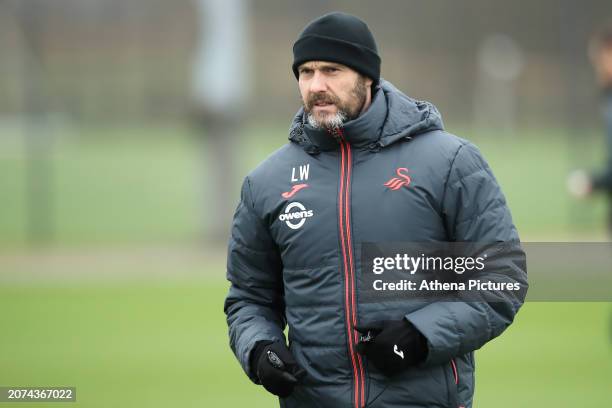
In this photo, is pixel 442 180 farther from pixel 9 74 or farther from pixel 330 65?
pixel 9 74

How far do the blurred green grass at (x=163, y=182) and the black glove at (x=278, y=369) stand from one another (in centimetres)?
664

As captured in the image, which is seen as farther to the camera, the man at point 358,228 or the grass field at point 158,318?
the grass field at point 158,318

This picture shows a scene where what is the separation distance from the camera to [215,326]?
419 inches

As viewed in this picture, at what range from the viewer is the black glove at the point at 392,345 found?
3469 millimetres

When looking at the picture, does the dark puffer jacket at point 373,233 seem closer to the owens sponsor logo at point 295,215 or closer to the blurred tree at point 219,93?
the owens sponsor logo at point 295,215

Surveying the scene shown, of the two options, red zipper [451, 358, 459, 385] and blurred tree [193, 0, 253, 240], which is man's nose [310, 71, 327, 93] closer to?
red zipper [451, 358, 459, 385]

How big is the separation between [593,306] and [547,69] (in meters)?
24.4

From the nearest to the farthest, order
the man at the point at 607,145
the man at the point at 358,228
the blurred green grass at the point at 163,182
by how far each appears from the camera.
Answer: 1. the man at the point at 358,228
2. the man at the point at 607,145
3. the blurred green grass at the point at 163,182

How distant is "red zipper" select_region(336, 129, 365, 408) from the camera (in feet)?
11.8

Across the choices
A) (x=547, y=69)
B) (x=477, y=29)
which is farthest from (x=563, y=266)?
(x=547, y=69)

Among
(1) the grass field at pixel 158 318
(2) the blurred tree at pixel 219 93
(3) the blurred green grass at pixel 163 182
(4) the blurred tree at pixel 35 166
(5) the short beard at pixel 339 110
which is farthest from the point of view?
(4) the blurred tree at pixel 35 166

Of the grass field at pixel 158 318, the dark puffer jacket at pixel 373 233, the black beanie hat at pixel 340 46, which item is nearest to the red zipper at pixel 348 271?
the dark puffer jacket at pixel 373 233

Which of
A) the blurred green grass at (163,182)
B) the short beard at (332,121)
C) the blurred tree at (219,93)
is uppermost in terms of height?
the short beard at (332,121)

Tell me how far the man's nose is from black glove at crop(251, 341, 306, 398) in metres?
0.90
